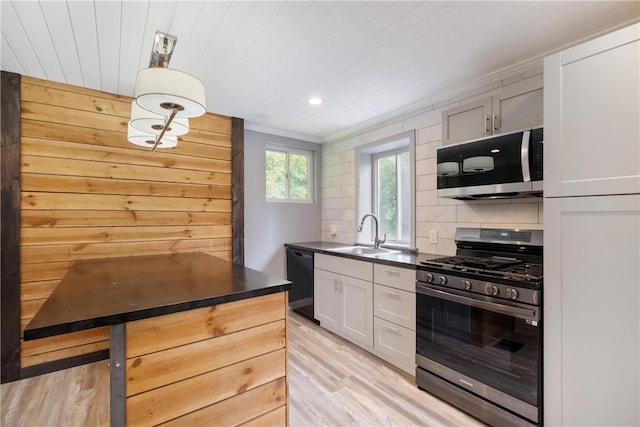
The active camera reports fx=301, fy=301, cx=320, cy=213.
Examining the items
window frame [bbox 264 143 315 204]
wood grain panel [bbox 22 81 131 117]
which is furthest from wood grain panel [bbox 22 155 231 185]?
window frame [bbox 264 143 315 204]

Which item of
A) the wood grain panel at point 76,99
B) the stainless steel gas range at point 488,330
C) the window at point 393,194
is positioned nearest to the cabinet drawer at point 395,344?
the stainless steel gas range at point 488,330

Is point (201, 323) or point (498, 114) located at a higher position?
point (498, 114)

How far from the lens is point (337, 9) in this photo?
1.57 m

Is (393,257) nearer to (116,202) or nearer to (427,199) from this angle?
(427,199)

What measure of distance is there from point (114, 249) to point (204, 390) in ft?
6.48

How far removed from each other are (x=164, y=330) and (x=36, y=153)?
2.21 meters

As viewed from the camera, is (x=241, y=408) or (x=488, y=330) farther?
(x=488, y=330)

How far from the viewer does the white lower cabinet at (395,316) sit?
2.25 m

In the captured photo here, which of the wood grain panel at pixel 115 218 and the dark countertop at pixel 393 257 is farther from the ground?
the wood grain panel at pixel 115 218

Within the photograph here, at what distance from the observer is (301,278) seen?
351 cm

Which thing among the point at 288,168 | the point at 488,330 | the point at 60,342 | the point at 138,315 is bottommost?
the point at 60,342

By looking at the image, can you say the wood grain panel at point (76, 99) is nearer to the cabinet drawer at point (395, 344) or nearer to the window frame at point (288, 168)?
the window frame at point (288, 168)

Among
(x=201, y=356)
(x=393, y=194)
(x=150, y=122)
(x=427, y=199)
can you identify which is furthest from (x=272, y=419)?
(x=393, y=194)

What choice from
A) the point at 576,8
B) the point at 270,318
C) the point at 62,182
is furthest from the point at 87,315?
the point at 576,8
